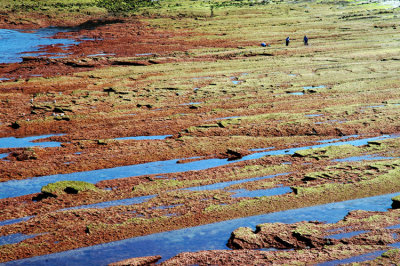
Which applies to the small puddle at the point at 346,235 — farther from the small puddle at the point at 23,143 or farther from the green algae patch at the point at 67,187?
the small puddle at the point at 23,143

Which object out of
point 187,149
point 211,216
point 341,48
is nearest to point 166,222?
point 211,216

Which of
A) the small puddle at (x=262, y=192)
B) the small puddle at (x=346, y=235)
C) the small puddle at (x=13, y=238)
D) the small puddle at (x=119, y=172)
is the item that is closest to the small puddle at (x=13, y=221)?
the small puddle at (x=13, y=238)

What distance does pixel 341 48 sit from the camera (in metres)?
40.8

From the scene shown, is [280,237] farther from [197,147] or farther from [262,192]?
[197,147]

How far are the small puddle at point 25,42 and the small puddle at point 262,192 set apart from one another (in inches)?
1147

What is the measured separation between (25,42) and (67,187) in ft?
123

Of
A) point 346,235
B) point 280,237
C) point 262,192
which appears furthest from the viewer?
point 262,192

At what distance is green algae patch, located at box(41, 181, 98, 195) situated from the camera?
1480 centimetres

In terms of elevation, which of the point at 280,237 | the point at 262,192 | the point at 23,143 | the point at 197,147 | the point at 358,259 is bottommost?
the point at 358,259

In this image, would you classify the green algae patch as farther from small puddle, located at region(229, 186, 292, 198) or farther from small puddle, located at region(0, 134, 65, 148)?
small puddle, located at region(229, 186, 292, 198)

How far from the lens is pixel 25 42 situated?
47438 millimetres

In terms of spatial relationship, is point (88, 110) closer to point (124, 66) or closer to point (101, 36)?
point (124, 66)

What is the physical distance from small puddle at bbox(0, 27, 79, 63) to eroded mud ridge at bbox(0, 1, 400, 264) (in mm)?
4249

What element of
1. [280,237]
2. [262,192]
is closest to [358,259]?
[280,237]
